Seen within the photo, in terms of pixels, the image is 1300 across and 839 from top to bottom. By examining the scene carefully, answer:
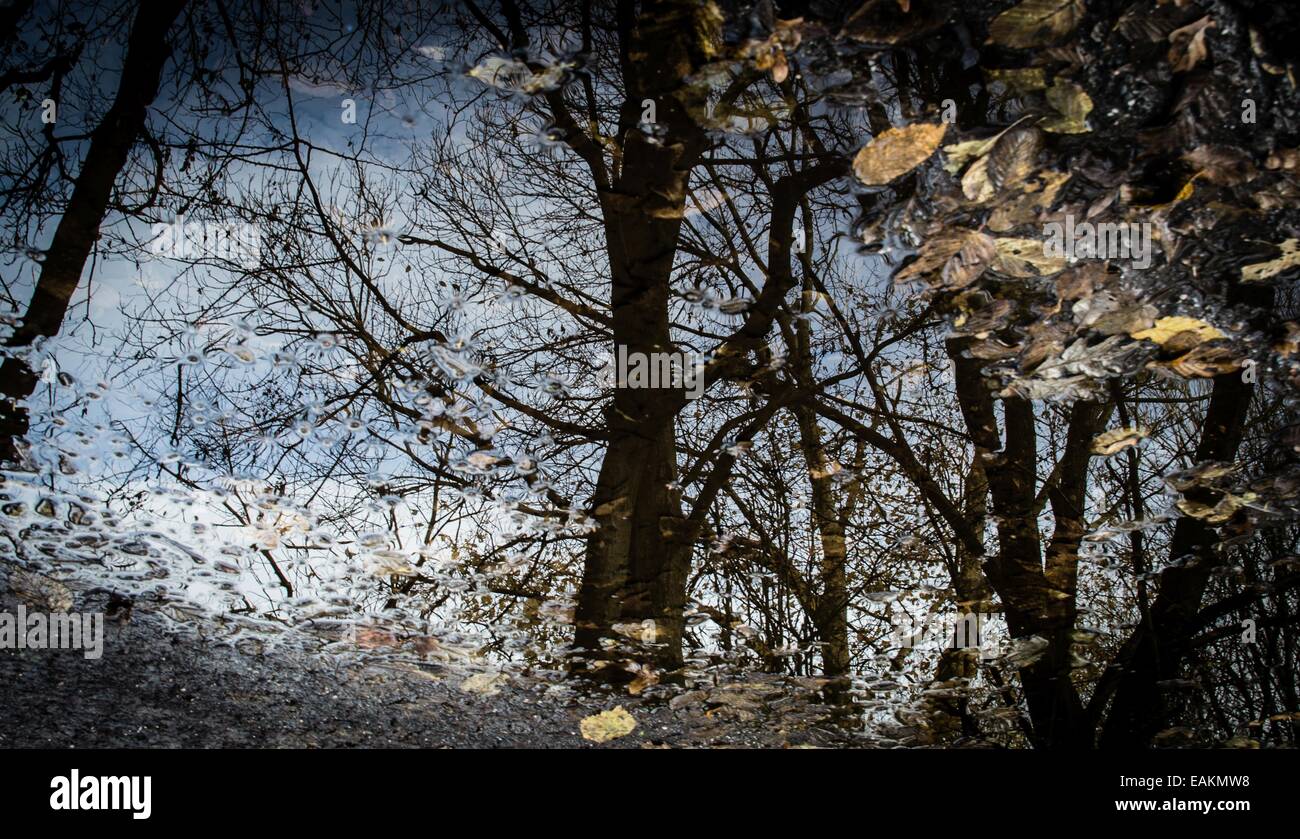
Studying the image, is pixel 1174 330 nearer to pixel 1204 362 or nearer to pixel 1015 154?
pixel 1204 362

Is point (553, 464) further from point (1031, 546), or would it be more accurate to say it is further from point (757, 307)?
point (1031, 546)

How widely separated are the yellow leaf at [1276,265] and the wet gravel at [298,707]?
86cm

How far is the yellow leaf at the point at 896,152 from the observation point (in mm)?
915

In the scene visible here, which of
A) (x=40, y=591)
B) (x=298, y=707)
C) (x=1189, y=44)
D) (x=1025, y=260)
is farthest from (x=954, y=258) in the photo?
(x=40, y=591)

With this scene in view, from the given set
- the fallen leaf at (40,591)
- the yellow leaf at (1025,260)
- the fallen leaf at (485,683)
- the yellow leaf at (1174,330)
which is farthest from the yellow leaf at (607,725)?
the yellow leaf at (1174,330)

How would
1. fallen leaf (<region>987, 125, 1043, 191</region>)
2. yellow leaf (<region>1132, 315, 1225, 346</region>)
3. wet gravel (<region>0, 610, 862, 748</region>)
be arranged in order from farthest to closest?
yellow leaf (<region>1132, 315, 1225, 346</region>) → fallen leaf (<region>987, 125, 1043, 191</region>) → wet gravel (<region>0, 610, 862, 748</region>)

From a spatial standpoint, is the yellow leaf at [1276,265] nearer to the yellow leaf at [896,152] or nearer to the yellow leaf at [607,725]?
the yellow leaf at [896,152]

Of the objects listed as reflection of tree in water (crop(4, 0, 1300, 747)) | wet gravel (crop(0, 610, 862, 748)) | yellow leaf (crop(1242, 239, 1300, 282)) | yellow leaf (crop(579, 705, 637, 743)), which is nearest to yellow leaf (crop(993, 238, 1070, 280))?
reflection of tree in water (crop(4, 0, 1300, 747))

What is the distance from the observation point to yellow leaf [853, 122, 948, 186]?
92 centimetres

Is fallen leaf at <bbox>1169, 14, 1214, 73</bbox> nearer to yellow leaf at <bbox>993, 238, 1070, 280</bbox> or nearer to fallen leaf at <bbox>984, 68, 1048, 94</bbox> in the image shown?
fallen leaf at <bbox>984, 68, 1048, 94</bbox>

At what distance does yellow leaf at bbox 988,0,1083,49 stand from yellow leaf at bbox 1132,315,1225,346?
43 centimetres

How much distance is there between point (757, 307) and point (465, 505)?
21.2 inches

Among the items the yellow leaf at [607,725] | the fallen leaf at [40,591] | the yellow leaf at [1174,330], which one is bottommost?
the yellow leaf at [607,725]

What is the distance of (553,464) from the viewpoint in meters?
0.97
